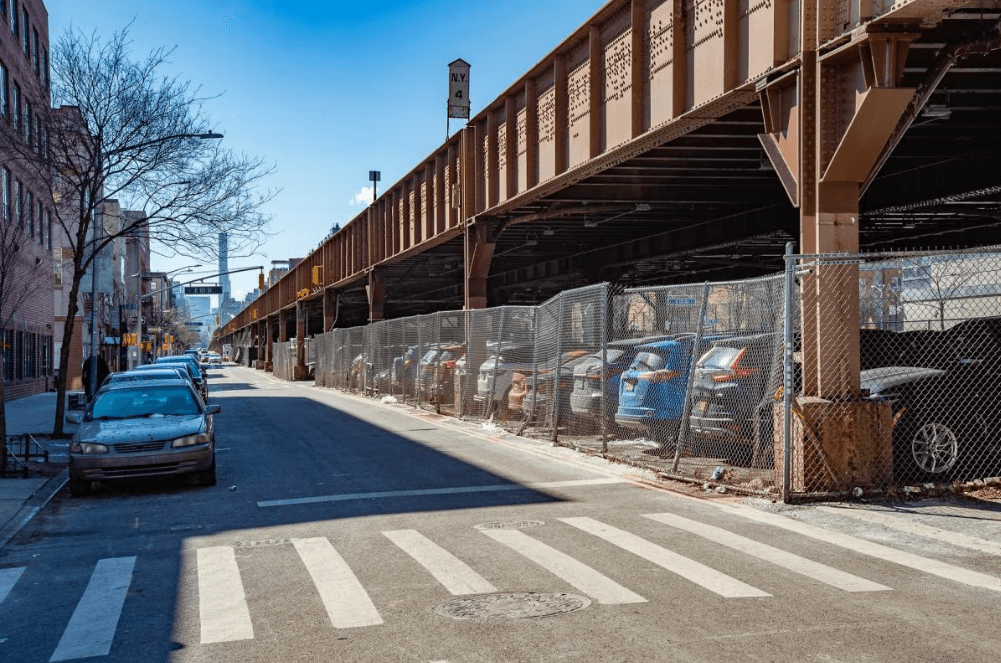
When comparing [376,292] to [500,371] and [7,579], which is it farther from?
[7,579]

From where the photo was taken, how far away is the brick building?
33644 millimetres

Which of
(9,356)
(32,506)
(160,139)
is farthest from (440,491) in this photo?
(9,356)

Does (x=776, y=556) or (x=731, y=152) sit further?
(x=731, y=152)

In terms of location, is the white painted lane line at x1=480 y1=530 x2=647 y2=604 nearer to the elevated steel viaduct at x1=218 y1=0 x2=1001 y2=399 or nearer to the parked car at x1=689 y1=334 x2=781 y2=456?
the elevated steel viaduct at x1=218 y1=0 x2=1001 y2=399

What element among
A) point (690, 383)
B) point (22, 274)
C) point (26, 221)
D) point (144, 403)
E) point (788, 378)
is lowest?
point (144, 403)

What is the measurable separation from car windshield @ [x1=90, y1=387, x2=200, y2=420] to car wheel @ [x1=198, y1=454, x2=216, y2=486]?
1049mm

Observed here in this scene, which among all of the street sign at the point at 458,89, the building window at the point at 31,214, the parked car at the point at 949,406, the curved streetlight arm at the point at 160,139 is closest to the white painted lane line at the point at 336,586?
the parked car at the point at 949,406

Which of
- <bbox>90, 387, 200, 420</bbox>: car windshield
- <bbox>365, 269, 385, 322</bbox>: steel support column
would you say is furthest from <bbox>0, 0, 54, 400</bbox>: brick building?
<bbox>90, 387, 200, 420</bbox>: car windshield

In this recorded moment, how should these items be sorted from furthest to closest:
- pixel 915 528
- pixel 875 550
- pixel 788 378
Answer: pixel 788 378 < pixel 915 528 < pixel 875 550

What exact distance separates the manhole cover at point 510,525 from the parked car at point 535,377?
21.3ft

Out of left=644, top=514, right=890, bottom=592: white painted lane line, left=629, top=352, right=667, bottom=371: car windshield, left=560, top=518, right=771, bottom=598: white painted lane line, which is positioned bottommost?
left=560, top=518, right=771, bottom=598: white painted lane line

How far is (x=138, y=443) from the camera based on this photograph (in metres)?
12.7

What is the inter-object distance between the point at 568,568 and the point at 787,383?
159 inches

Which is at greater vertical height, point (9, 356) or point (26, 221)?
point (26, 221)
